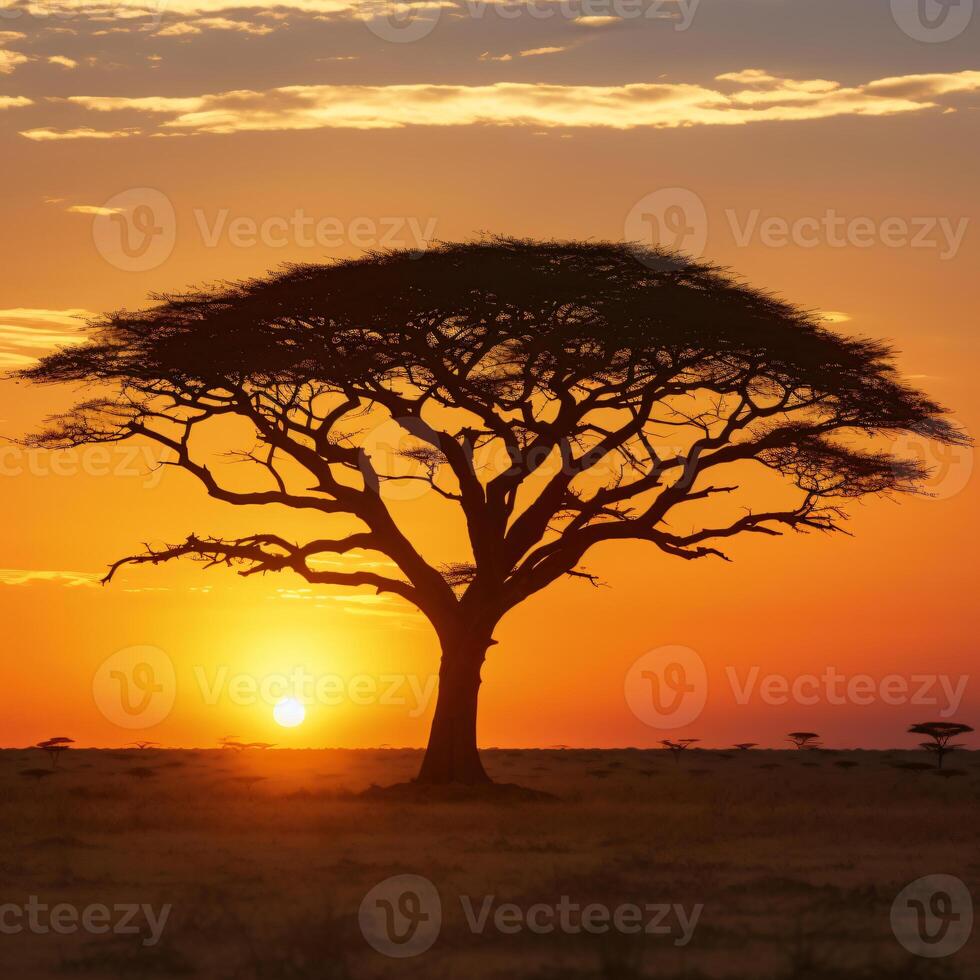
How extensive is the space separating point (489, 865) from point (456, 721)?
34.0 ft

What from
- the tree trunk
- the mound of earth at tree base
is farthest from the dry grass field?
the tree trunk

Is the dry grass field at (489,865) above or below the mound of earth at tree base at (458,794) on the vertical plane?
above

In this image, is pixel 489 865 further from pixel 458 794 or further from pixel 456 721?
pixel 456 721

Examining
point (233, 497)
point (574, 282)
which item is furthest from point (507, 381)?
point (233, 497)

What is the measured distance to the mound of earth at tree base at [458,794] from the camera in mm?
29031

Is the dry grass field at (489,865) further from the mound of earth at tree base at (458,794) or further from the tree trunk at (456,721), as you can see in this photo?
the tree trunk at (456,721)

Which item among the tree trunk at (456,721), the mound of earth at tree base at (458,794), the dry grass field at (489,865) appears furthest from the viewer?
the tree trunk at (456,721)

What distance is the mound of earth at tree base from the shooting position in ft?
95.2

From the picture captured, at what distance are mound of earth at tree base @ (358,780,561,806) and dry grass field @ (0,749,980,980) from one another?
0.78ft

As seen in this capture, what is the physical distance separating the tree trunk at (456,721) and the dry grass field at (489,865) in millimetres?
1229

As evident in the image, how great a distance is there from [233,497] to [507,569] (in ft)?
17.4

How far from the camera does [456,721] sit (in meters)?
30.2

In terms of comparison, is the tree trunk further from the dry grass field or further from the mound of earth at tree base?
the dry grass field

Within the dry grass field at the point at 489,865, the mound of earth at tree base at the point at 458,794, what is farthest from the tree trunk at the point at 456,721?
the dry grass field at the point at 489,865
